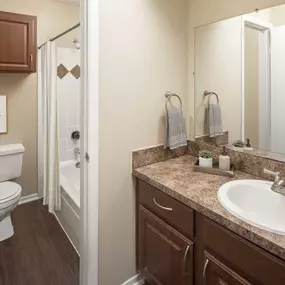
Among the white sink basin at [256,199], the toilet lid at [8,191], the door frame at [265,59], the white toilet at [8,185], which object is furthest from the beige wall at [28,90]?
the white sink basin at [256,199]

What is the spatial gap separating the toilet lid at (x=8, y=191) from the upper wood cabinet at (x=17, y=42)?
1085 mm

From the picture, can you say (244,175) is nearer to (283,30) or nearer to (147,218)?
(147,218)

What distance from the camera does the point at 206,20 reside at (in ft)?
5.79

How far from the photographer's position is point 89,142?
1482mm

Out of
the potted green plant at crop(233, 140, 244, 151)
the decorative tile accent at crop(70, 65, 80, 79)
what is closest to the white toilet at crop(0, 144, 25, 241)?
the decorative tile accent at crop(70, 65, 80, 79)

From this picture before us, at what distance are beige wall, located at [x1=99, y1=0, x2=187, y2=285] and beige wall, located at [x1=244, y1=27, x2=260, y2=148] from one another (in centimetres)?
45

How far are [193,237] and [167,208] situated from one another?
0.21m

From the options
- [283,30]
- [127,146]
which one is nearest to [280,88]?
[283,30]

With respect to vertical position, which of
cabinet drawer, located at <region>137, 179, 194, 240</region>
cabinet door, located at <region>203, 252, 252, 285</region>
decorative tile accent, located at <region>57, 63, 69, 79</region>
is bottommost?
cabinet door, located at <region>203, 252, 252, 285</region>

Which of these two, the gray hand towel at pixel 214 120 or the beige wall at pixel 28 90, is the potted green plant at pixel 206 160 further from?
the beige wall at pixel 28 90

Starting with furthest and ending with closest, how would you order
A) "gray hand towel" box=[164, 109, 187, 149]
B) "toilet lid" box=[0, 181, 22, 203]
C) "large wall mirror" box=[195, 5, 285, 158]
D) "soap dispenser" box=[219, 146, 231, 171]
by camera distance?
"toilet lid" box=[0, 181, 22, 203]
"gray hand towel" box=[164, 109, 187, 149]
"soap dispenser" box=[219, 146, 231, 171]
"large wall mirror" box=[195, 5, 285, 158]

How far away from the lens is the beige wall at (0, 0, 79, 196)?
9.29 ft

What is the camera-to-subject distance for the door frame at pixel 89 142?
1417 mm

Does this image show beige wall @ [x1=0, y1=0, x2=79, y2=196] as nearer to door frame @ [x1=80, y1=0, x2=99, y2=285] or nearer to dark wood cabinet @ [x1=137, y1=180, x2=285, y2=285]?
door frame @ [x1=80, y1=0, x2=99, y2=285]
